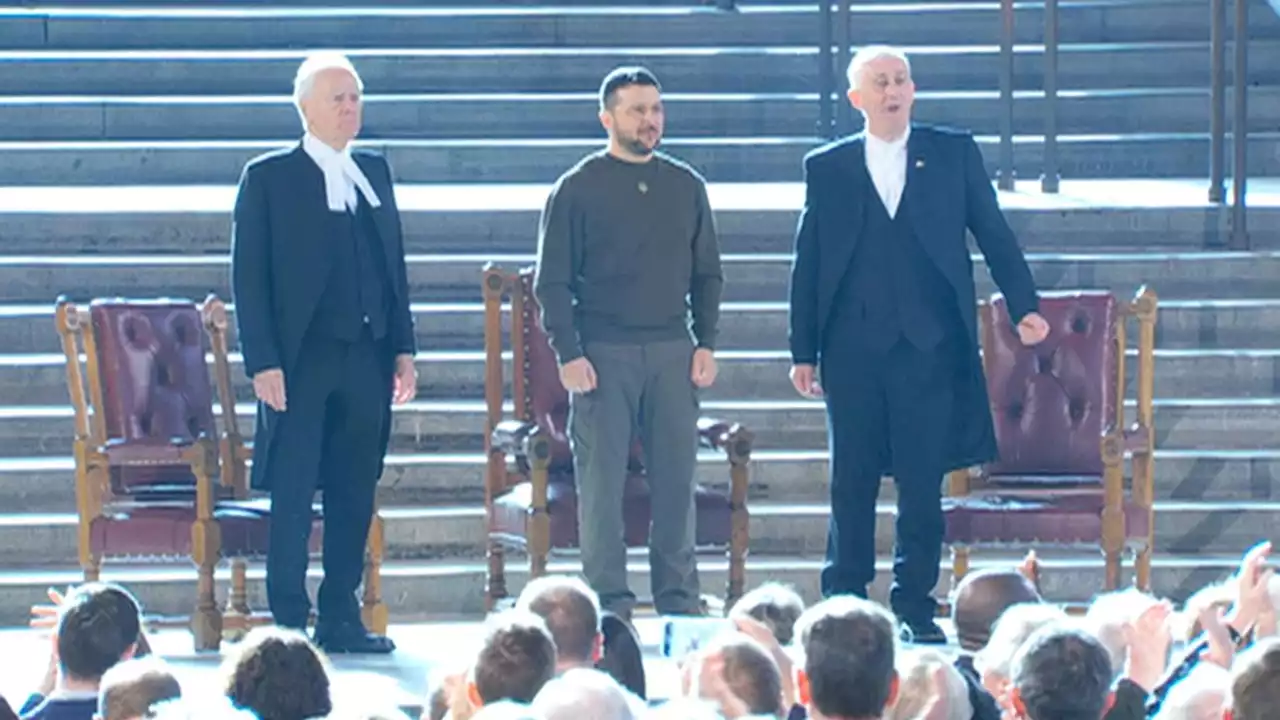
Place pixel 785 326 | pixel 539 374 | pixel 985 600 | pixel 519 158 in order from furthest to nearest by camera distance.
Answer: pixel 519 158 → pixel 785 326 → pixel 539 374 → pixel 985 600

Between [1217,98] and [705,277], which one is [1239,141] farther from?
[705,277]

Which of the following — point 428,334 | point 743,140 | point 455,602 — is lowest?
point 455,602

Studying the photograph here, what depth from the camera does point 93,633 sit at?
4.14 metres

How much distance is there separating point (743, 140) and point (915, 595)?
4.10m

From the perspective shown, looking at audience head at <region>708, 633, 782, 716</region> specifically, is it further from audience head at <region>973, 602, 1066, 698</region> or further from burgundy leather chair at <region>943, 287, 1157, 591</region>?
burgundy leather chair at <region>943, 287, 1157, 591</region>

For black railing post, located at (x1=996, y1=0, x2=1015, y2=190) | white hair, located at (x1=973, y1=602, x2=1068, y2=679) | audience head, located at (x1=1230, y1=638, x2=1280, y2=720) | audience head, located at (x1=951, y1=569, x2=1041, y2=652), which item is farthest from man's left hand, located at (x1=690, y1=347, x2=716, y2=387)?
black railing post, located at (x1=996, y1=0, x2=1015, y2=190)

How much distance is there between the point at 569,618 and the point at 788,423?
12.3 feet

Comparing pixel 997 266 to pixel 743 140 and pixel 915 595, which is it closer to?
pixel 915 595

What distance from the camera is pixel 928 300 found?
20.0ft

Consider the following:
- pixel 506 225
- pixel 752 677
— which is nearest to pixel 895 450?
pixel 752 677

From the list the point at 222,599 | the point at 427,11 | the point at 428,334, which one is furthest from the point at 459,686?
the point at 427,11

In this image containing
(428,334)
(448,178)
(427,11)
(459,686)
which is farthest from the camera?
(427,11)

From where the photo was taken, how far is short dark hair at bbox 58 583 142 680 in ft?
13.5

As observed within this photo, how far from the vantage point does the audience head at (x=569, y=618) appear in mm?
4258
